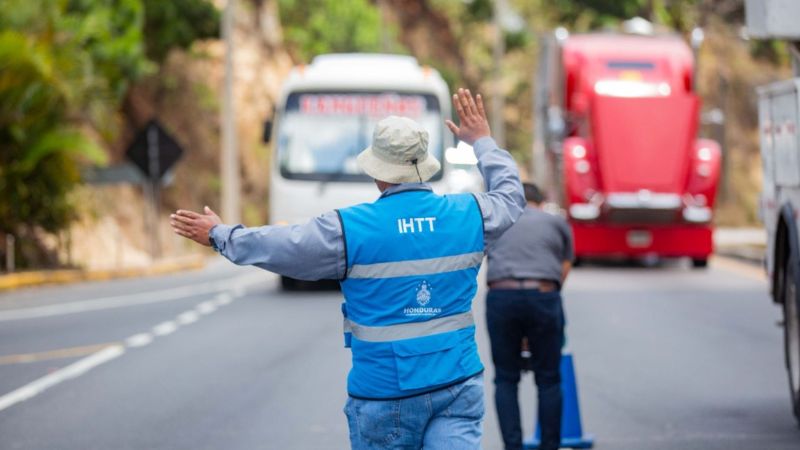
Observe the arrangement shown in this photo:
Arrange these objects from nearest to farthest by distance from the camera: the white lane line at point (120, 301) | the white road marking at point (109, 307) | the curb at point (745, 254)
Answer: the white road marking at point (109, 307) < the white lane line at point (120, 301) < the curb at point (745, 254)

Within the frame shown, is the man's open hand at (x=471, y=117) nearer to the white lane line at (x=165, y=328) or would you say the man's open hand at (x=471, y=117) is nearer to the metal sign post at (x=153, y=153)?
the white lane line at (x=165, y=328)

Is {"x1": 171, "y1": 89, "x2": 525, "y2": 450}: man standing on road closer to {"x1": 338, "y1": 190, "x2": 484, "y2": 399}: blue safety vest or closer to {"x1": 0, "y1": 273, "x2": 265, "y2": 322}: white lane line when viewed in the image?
{"x1": 338, "y1": 190, "x2": 484, "y2": 399}: blue safety vest

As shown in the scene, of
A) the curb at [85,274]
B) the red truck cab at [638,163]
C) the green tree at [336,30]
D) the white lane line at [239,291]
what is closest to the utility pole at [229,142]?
the curb at [85,274]

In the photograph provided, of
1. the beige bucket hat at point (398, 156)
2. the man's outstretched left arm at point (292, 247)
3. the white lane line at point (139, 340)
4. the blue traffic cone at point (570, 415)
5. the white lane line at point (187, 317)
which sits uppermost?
the beige bucket hat at point (398, 156)

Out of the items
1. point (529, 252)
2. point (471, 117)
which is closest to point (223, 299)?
point (529, 252)

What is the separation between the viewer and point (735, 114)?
6169 cm

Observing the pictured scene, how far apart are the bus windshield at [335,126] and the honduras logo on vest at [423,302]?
18.2m

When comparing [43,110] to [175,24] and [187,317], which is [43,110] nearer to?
[187,317]

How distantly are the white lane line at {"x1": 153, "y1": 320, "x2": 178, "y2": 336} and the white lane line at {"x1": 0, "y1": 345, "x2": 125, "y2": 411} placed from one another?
1.59 meters

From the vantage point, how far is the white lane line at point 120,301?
814 inches

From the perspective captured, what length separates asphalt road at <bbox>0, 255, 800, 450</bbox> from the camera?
1052cm

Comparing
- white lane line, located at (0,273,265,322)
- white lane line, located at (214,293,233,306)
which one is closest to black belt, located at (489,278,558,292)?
white lane line, located at (0,273,265,322)

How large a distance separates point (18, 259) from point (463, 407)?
2390cm

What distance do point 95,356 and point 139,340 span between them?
65.5 inches
